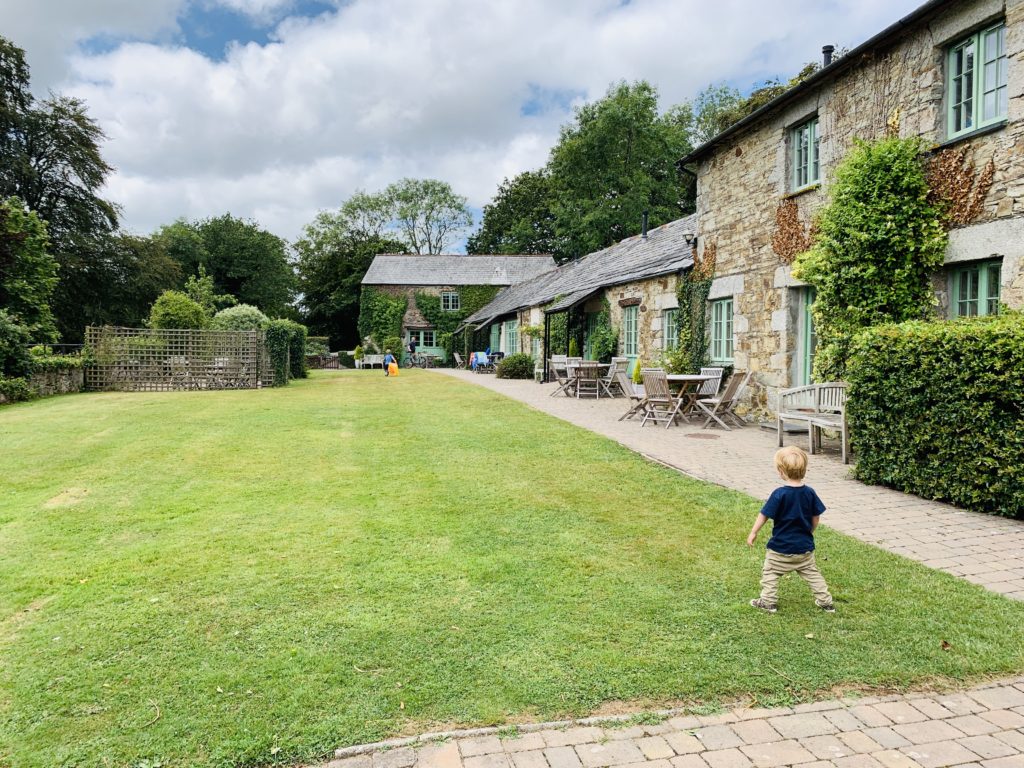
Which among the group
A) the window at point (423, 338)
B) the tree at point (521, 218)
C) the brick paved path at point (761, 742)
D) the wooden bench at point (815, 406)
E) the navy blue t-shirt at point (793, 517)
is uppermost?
the tree at point (521, 218)

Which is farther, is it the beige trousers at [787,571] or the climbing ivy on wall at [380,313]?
the climbing ivy on wall at [380,313]

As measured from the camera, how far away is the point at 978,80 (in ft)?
23.8

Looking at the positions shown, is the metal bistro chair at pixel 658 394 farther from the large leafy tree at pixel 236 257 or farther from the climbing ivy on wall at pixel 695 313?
the large leafy tree at pixel 236 257

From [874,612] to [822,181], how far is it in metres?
7.97

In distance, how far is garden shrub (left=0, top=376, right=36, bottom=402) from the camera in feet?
48.3

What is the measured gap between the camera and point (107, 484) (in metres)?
6.48

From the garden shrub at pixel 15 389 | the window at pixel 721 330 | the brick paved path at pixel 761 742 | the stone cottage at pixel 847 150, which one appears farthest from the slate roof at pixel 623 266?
the garden shrub at pixel 15 389

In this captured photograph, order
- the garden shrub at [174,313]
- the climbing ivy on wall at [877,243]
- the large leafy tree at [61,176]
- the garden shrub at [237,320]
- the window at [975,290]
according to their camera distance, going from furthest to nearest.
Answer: the large leafy tree at [61,176], the garden shrub at [237,320], the garden shrub at [174,313], the climbing ivy on wall at [877,243], the window at [975,290]

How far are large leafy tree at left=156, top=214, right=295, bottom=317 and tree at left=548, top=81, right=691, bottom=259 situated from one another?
25384mm

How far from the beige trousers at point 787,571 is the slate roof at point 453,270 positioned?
38.4m

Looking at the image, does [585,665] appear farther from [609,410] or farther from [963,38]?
[609,410]

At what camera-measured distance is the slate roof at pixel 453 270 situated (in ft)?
135

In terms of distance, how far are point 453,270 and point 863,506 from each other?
37946mm

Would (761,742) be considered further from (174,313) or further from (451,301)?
(451,301)
